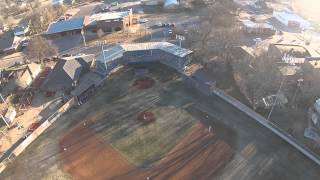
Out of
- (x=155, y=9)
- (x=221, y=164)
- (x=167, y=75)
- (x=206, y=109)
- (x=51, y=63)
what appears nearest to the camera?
(x=221, y=164)

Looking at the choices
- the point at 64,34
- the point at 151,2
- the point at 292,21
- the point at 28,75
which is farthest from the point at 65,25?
the point at 292,21

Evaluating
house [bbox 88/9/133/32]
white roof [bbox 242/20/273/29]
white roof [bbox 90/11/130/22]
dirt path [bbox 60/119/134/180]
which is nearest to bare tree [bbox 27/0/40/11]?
white roof [bbox 90/11/130/22]

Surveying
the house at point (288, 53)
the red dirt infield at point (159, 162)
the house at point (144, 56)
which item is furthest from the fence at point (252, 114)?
the house at point (288, 53)

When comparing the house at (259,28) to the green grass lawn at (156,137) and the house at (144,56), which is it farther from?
the green grass lawn at (156,137)

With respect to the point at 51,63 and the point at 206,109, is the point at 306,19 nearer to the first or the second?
the point at 206,109

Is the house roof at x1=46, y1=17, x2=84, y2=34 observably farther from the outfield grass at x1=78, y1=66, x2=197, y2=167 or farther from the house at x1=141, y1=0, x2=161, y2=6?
the outfield grass at x1=78, y1=66, x2=197, y2=167

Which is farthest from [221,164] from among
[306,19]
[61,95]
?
[306,19]

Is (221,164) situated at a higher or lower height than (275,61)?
lower
